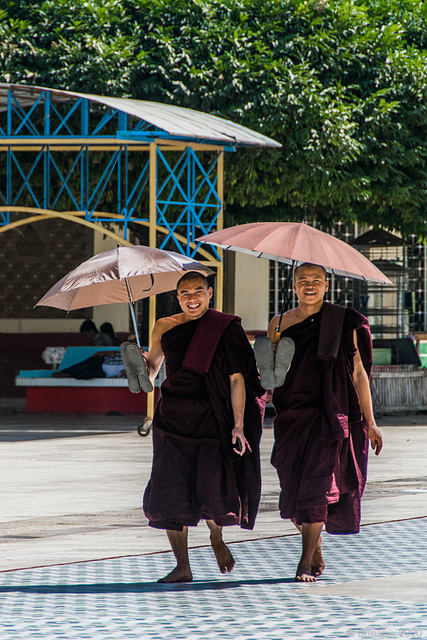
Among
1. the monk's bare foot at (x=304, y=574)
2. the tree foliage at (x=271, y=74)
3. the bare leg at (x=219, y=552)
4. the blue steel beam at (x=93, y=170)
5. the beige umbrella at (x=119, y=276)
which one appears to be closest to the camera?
the monk's bare foot at (x=304, y=574)

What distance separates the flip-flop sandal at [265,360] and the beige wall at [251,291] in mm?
16680

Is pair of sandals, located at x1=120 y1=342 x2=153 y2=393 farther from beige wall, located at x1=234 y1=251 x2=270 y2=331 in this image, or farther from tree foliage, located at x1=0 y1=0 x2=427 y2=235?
beige wall, located at x1=234 y1=251 x2=270 y2=331

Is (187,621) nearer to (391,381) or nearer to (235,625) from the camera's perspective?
(235,625)

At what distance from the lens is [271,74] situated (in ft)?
53.4

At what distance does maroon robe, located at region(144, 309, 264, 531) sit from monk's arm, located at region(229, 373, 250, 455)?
40 mm

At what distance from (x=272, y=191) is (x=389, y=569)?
11185 millimetres

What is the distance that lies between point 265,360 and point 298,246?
67 cm

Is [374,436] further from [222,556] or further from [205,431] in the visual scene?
[222,556]

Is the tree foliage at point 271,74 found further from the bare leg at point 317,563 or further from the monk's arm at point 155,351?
the bare leg at point 317,563

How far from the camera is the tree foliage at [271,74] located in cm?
1647

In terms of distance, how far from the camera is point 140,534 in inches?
304

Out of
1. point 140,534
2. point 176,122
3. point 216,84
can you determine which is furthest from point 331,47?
point 140,534

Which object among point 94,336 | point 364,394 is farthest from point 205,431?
point 94,336

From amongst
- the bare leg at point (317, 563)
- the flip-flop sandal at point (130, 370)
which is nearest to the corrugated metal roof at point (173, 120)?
the flip-flop sandal at point (130, 370)
